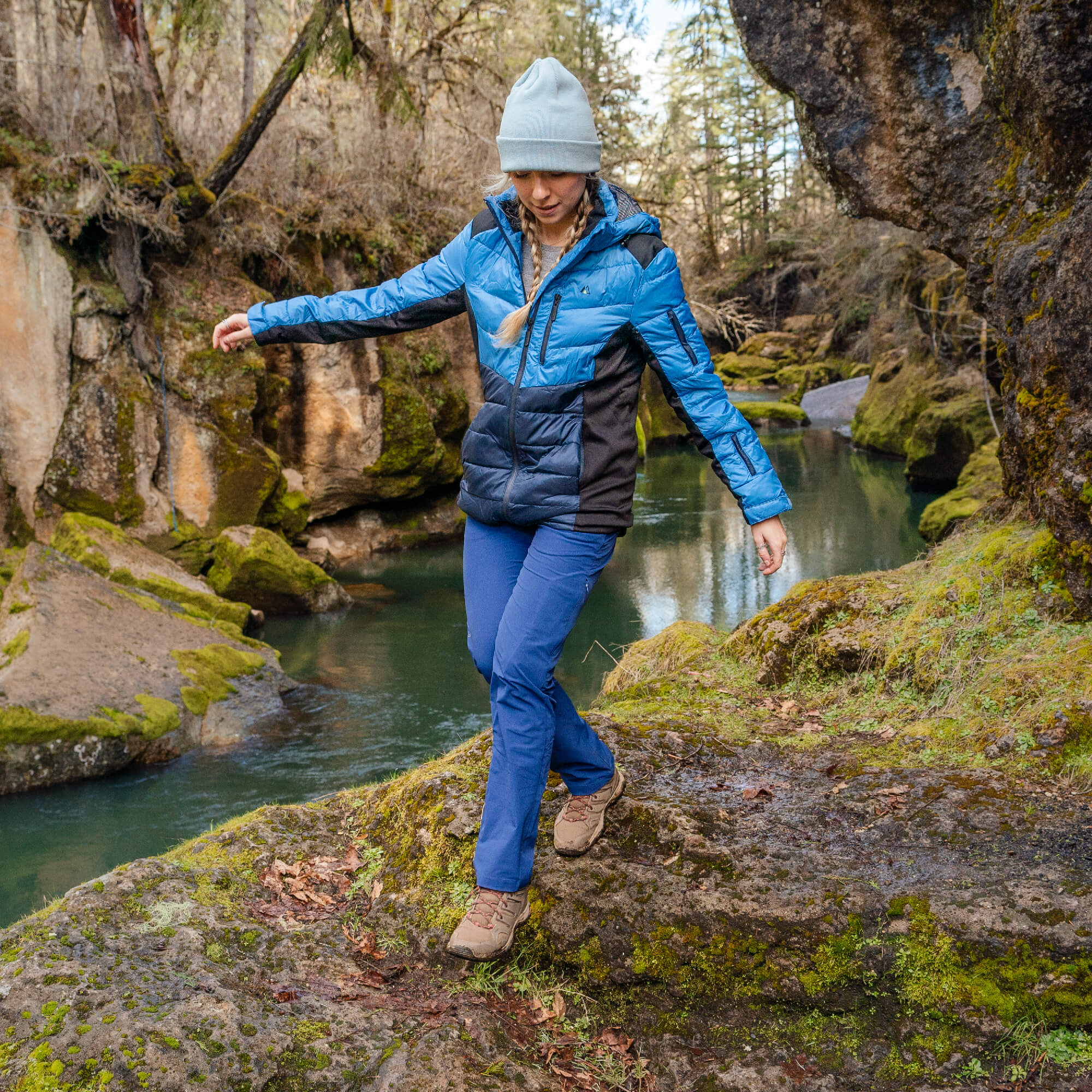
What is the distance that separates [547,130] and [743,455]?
1.08 m

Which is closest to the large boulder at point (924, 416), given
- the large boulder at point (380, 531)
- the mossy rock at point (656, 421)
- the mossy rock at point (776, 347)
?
the mossy rock at point (656, 421)

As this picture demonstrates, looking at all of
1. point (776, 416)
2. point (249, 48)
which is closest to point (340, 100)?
point (249, 48)

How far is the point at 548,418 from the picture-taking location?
290 centimetres

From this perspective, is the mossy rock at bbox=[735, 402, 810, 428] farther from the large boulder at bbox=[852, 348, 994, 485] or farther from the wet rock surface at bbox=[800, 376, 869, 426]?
the large boulder at bbox=[852, 348, 994, 485]

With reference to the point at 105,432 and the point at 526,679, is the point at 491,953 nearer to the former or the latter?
the point at 526,679

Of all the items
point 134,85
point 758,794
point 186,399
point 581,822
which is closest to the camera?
point 581,822

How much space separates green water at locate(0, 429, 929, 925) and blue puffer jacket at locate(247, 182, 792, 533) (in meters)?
5.01

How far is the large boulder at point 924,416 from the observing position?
719 inches

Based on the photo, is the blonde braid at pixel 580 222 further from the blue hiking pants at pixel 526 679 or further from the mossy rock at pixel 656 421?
the mossy rock at pixel 656 421

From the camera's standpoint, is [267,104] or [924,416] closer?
[267,104]

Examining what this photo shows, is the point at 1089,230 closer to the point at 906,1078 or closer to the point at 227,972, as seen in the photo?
the point at 906,1078

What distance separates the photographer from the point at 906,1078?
2.66 meters

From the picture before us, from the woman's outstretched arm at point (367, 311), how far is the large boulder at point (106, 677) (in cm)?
577

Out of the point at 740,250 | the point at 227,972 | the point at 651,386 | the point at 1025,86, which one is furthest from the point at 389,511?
the point at 740,250
